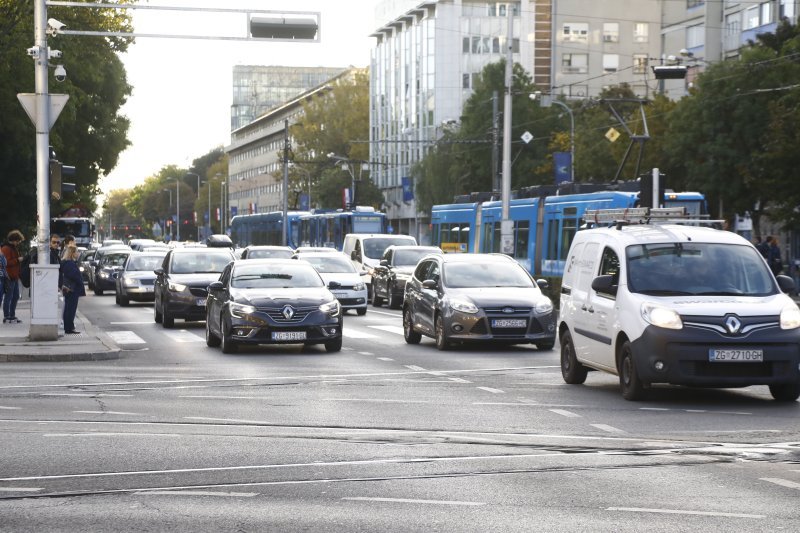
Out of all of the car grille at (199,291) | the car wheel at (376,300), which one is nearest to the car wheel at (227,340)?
the car grille at (199,291)

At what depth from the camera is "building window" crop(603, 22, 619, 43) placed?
10450cm

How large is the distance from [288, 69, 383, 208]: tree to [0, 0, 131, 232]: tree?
160ft

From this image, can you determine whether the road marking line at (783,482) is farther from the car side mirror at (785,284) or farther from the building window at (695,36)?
the building window at (695,36)

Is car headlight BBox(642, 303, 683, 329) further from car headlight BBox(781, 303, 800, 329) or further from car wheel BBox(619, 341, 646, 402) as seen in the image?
car headlight BBox(781, 303, 800, 329)

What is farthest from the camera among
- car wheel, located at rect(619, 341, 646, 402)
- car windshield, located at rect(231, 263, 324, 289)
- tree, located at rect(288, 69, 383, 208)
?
tree, located at rect(288, 69, 383, 208)

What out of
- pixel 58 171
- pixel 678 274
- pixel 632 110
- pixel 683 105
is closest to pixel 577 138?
pixel 632 110

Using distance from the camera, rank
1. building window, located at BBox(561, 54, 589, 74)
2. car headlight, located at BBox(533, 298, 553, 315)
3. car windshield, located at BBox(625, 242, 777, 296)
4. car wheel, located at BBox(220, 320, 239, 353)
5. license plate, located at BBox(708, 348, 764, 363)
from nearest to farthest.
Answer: license plate, located at BBox(708, 348, 764, 363)
car windshield, located at BBox(625, 242, 777, 296)
car wheel, located at BBox(220, 320, 239, 353)
car headlight, located at BBox(533, 298, 553, 315)
building window, located at BBox(561, 54, 589, 74)

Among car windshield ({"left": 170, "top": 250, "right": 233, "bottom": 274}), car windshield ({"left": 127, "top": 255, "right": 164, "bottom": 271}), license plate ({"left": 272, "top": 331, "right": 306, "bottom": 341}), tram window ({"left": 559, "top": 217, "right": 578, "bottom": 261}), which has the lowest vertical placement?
license plate ({"left": 272, "top": 331, "right": 306, "bottom": 341})

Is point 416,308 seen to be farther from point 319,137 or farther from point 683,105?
point 319,137

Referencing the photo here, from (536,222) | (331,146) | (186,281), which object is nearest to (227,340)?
(186,281)

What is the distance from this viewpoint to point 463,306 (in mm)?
22672

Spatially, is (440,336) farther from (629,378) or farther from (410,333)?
(629,378)

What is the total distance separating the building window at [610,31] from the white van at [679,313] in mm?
89794

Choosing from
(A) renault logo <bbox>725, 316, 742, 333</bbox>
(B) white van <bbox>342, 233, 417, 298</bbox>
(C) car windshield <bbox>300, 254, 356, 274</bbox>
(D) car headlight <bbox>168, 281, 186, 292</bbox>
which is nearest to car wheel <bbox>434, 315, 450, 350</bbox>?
(D) car headlight <bbox>168, 281, 186, 292</bbox>
